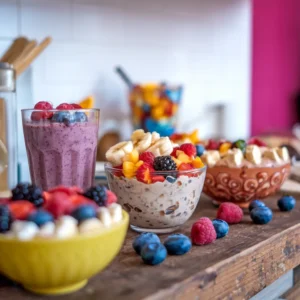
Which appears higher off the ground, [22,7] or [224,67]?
[22,7]

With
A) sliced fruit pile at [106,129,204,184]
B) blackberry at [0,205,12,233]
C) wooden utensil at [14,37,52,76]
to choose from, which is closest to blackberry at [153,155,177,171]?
sliced fruit pile at [106,129,204,184]

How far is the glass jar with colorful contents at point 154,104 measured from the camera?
1841 mm

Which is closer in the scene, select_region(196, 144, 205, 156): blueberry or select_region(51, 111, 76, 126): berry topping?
select_region(51, 111, 76, 126): berry topping

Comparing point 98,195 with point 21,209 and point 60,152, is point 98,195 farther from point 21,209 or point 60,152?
point 60,152

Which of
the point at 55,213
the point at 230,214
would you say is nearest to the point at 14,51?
the point at 230,214

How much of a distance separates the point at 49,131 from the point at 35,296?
1.13ft

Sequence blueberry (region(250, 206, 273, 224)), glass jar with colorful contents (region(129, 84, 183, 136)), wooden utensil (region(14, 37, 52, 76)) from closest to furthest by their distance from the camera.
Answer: blueberry (region(250, 206, 273, 224))
wooden utensil (region(14, 37, 52, 76))
glass jar with colorful contents (region(129, 84, 183, 136))

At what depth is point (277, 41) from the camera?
316cm

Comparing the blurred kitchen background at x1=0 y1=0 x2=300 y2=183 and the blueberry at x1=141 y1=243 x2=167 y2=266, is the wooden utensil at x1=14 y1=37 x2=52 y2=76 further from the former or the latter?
the blueberry at x1=141 y1=243 x2=167 y2=266

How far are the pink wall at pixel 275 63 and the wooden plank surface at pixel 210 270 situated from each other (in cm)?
214

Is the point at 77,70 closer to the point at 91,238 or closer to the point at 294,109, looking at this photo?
the point at 91,238

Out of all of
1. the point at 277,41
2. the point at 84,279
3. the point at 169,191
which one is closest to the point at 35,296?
the point at 84,279

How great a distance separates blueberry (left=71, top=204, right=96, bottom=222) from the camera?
1.90ft

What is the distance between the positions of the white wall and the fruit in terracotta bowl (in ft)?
2.65
